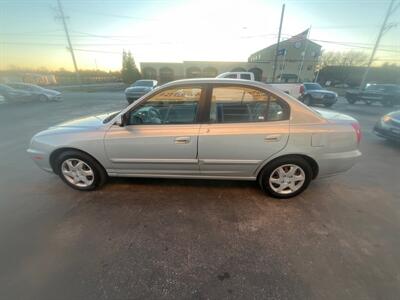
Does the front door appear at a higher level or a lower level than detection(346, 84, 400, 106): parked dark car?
higher

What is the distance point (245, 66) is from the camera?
1511 inches

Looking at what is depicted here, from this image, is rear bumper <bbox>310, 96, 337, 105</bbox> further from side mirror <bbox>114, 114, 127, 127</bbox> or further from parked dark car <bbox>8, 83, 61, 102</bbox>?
parked dark car <bbox>8, 83, 61, 102</bbox>

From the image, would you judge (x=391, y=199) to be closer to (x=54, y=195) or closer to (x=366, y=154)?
(x=366, y=154)

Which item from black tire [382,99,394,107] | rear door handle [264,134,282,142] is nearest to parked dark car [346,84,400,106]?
black tire [382,99,394,107]

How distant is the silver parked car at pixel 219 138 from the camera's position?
2516 millimetres

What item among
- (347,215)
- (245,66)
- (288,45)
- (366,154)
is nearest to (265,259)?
(347,215)

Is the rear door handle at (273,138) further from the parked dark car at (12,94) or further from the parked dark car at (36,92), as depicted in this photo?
the parked dark car at (12,94)

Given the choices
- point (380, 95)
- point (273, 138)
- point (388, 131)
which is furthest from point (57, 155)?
point (380, 95)

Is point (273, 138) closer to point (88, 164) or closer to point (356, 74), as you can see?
point (88, 164)

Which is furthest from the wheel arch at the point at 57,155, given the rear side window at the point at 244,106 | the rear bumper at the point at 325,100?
the rear bumper at the point at 325,100

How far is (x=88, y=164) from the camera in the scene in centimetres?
289

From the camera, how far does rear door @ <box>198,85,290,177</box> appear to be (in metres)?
2.49

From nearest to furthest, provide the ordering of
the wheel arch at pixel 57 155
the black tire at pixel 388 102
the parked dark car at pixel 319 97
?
the wheel arch at pixel 57 155, the parked dark car at pixel 319 97, the black tire at pixel 388 102

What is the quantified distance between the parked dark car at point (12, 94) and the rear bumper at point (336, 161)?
18.9m
